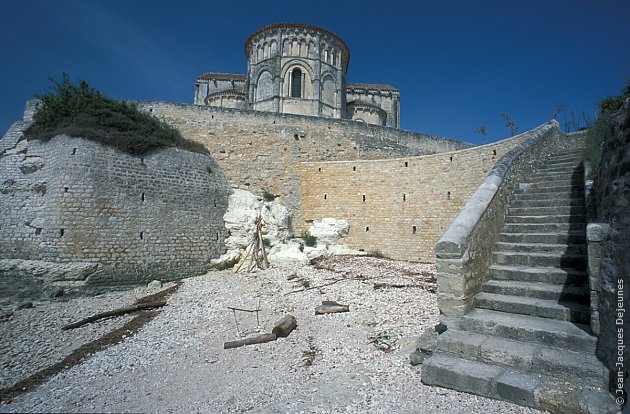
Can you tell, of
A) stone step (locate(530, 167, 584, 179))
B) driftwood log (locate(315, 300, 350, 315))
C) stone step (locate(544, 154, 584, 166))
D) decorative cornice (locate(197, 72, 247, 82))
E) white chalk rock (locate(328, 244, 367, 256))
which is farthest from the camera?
decorative cornice (locate(197, 72, 247, 82))

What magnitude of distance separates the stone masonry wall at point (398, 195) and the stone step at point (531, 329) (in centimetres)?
941

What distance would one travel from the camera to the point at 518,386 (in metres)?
3.16

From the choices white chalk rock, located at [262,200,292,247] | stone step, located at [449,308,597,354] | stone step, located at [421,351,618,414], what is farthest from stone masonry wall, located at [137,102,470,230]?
stone step, located at [421,351,618,414]

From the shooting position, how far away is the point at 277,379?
14.5 feet

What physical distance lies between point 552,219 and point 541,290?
177 cm

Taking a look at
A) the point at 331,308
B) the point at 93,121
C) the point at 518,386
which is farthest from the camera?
the point at 93,121

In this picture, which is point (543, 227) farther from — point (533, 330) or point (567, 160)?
point (567, 160)

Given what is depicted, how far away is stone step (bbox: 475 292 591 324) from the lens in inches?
147

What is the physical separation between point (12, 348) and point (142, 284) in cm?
463

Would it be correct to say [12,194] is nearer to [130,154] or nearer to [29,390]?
[130,154]

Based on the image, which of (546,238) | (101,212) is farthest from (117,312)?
(546,238)

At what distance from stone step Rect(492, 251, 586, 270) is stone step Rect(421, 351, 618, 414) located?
1.81 m

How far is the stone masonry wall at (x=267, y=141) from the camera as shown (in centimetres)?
1576

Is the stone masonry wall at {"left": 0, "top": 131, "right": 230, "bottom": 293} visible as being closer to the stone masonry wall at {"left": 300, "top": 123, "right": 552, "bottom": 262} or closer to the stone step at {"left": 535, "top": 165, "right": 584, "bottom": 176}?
the stone masonry wall at {"left": 300, "top": 123, "right": 552, "bottom": 262}
